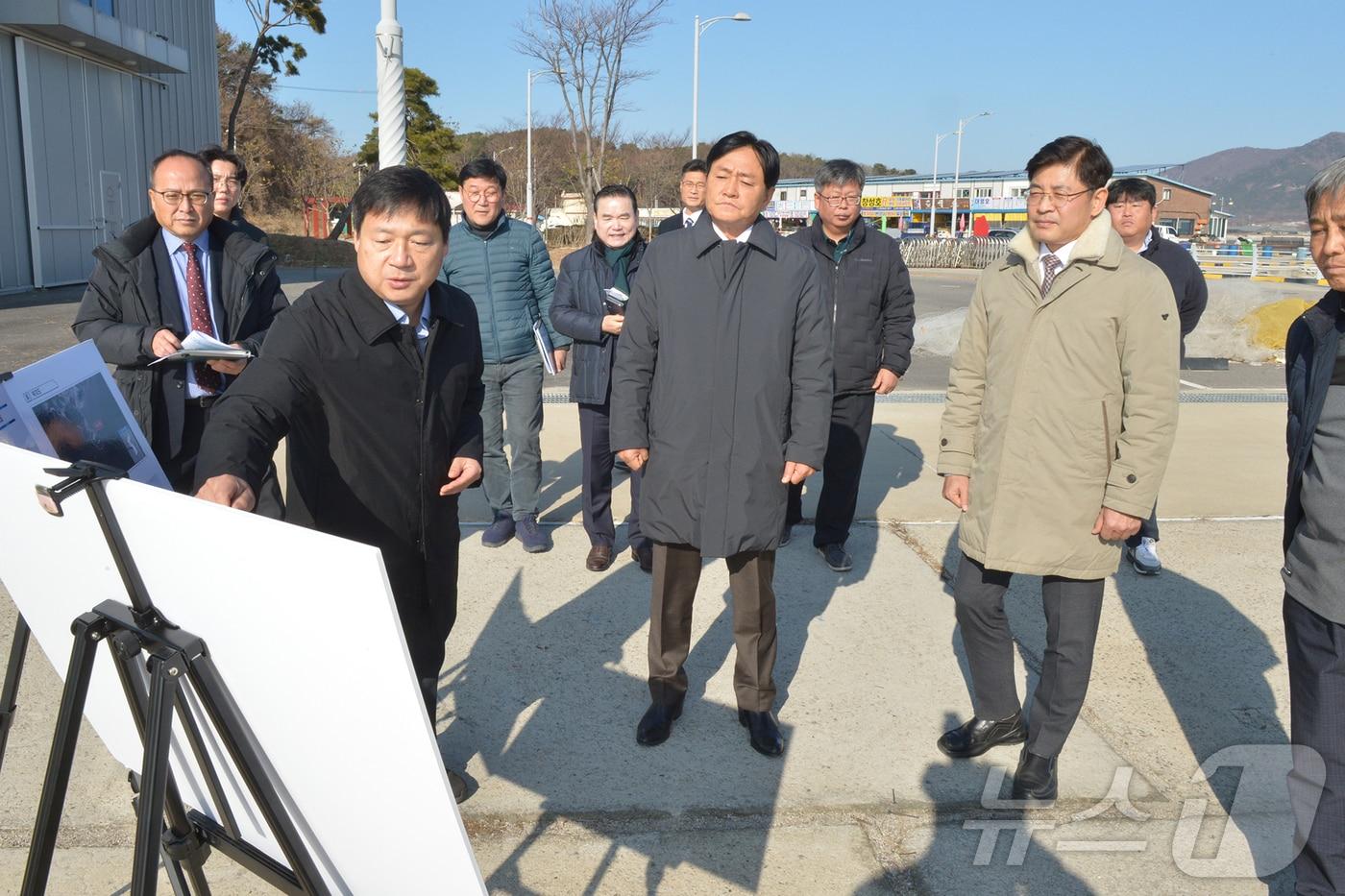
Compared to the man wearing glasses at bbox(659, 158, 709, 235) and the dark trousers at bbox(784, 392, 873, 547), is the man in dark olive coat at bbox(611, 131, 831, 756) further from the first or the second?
the man wearing glasses at bbox(659, 158, 709, 235)

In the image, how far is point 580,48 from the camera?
3269cm

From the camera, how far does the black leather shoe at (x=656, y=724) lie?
139 inches

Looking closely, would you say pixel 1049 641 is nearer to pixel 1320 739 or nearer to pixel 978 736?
pixel 978 736

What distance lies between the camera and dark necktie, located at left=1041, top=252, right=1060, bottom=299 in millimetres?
3170

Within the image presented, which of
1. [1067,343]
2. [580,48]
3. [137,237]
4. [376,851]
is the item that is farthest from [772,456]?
[580,48]

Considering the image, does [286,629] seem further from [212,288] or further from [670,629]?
[212,288]

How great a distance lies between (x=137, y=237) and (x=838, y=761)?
10.1ft

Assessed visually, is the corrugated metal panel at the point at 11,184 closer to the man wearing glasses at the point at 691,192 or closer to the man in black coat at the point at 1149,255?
the man wearing glasses at the point at 691,192

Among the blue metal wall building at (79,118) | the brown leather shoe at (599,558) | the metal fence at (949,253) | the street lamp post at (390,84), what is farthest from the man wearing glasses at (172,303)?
the metal fence at (949,253)

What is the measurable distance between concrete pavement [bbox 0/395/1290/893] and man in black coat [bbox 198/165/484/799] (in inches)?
33.7

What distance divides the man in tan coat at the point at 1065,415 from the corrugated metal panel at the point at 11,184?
1933 cm

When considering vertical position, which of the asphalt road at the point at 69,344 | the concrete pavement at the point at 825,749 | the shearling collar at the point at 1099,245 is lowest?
the concrete pavement at the point at 825,749

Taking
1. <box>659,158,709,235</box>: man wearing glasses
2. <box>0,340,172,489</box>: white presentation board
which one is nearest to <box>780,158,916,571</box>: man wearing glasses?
<box>659,158,709,235</box>: man wearing glasses

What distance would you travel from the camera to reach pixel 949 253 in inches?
1766
